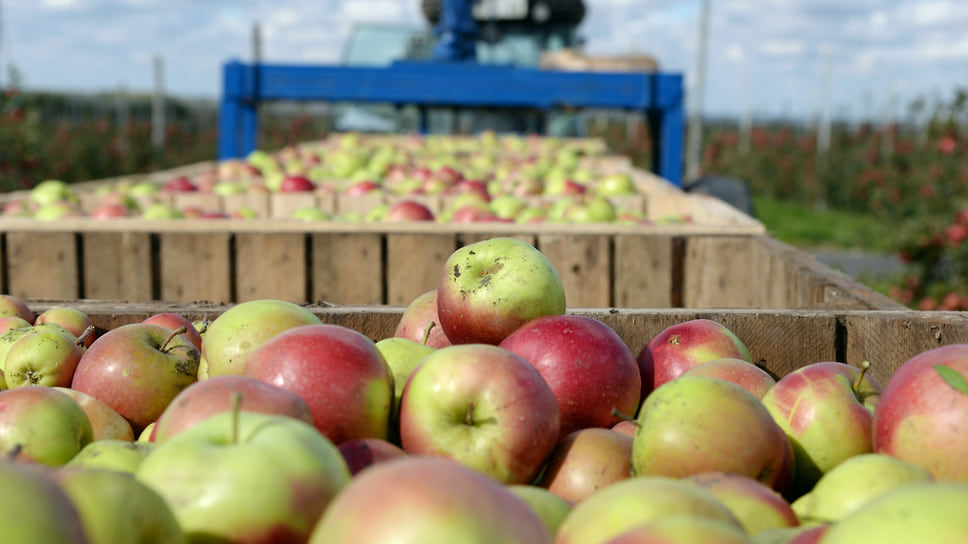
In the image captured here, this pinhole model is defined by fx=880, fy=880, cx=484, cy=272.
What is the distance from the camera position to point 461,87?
727 cm

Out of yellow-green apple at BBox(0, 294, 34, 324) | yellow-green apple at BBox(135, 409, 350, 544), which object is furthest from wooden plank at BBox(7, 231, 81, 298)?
yellow-green apple at BBox(135, 409, 350, 544)

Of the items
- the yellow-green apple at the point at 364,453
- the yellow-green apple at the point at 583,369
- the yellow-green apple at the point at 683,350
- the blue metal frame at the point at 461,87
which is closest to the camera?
the yellow-green apple at the point at 364,453

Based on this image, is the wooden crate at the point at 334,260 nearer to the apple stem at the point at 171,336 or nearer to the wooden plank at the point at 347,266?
the wooden plank at the point at 347,266

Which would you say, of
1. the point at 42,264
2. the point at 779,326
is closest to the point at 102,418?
the point at 779,326

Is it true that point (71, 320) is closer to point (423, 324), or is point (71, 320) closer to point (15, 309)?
point (15, 309)

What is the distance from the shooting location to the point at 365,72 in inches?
284

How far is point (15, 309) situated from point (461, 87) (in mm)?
5414

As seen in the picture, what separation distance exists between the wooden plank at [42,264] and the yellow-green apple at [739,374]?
9.44 feet

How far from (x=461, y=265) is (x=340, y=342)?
21.2 inches

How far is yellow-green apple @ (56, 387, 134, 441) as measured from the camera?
5.18 feet

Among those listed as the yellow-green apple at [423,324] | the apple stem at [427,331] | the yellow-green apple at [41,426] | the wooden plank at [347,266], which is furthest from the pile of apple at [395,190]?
the yellow-green apple at [41,426]

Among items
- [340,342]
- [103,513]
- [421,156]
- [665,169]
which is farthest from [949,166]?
[103,513]

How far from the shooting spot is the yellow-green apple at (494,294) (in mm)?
1843

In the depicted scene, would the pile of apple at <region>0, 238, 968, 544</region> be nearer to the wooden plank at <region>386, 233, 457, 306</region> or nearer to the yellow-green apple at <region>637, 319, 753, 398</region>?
the yellow-green apple at <region>637, 319, 753, 398</region>
